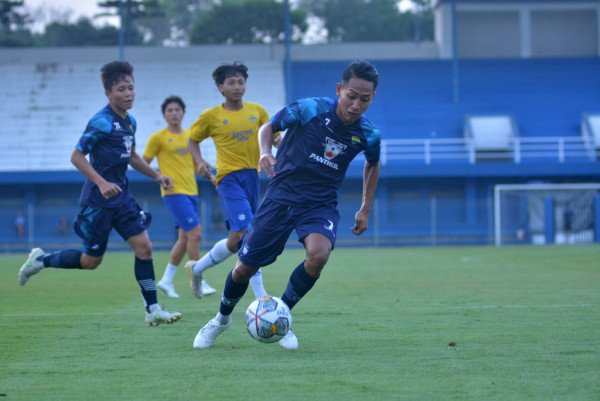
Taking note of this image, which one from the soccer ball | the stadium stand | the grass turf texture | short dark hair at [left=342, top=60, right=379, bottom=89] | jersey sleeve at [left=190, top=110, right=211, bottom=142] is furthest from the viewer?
the stadium stand

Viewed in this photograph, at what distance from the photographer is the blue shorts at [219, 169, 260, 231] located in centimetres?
838

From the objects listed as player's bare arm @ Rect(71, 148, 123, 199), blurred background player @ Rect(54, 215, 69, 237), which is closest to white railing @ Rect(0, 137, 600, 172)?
blurred background player @ Rect(54, 215, 69, 237)

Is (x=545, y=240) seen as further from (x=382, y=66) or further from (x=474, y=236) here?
(x=382, y=66)

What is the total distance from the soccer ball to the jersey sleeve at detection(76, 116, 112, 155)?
2.29 m

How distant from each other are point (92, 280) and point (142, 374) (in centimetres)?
935

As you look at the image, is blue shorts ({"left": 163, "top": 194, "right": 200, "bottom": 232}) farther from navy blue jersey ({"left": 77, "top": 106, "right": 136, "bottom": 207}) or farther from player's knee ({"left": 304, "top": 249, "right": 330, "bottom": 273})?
player's knee ({"left": 304, "top": 249, "right": 330, "bottom": 273})

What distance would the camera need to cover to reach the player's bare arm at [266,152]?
5168 millimetres

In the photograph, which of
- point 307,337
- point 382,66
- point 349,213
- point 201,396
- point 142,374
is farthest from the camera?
point 382,66

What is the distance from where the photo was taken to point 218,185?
8.71 metres

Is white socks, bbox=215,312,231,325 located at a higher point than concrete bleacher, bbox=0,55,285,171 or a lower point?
lower

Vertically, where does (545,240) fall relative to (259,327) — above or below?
below

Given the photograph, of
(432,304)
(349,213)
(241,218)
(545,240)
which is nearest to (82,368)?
(241,218)

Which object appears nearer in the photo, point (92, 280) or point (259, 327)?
point (259, 327)

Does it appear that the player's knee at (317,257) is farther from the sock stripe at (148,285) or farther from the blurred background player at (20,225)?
the blurred background player at (20,225)
